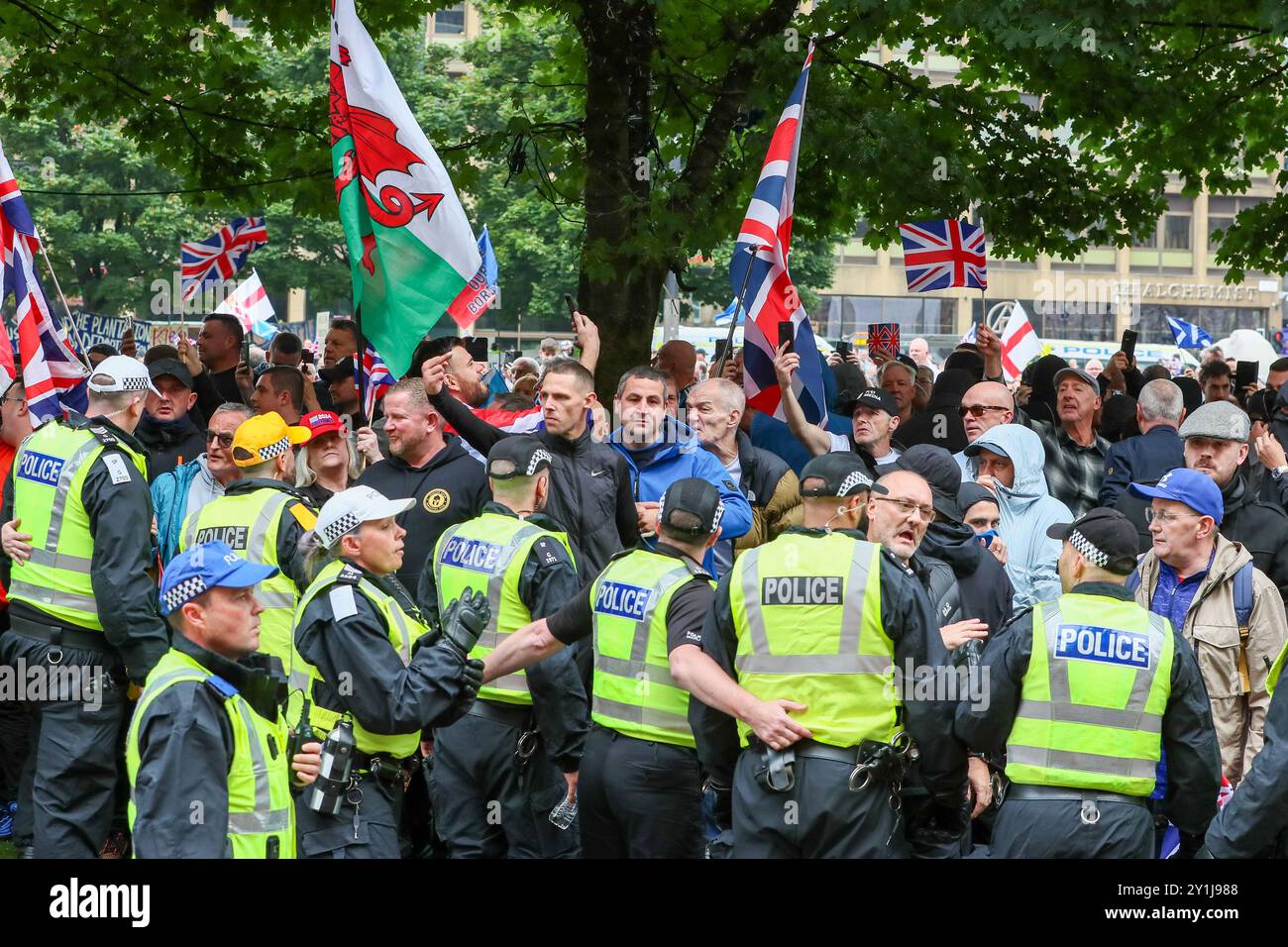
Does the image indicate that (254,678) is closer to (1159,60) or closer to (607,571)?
(607,571)

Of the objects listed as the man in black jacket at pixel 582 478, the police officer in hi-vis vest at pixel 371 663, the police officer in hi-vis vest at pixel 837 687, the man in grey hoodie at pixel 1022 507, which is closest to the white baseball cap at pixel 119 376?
the man in black jacket at pixel 582 478

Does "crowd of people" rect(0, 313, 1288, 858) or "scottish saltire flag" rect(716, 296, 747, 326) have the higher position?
"scottish saltire flag" rect(716, 296, 747, 326)

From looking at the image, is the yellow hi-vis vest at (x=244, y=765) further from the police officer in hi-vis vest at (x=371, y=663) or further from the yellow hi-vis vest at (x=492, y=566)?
the yellow hi-vis vest at (x=492, y=566)

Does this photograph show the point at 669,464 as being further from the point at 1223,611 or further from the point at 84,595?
the point at 84,595

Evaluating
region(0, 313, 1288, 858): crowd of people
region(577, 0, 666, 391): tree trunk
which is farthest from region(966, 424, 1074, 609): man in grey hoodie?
region(577, 0, 666, 391): tree trunk

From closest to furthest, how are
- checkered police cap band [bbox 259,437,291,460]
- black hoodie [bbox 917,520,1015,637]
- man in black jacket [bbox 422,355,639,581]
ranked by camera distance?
black hoodie [bbox 917,520,1015,637] → checkered police cap band [bbox 259,437,291,460] → man in black jacket [bbox 422,355,639,581]

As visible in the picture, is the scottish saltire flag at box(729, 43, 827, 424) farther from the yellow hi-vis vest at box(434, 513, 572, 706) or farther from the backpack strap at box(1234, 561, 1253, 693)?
the backpack strap at box(1234, 561, 1253, 693)

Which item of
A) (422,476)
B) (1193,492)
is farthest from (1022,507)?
(422,476)

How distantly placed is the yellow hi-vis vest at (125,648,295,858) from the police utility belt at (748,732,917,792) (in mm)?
1668

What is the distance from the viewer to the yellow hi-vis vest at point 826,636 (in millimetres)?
5289

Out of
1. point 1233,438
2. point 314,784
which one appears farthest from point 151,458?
point 1233,438

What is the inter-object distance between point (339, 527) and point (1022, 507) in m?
3.73
